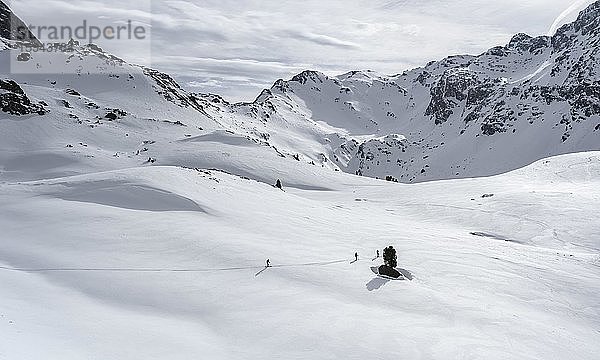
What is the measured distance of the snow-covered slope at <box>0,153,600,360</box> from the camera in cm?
1285

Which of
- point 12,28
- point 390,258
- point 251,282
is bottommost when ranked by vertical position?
point 251,282

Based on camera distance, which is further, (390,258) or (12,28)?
(12,28)

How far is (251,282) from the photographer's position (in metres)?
17.4

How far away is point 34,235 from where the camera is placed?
19984mm

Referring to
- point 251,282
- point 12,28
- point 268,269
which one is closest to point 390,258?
point 268,269

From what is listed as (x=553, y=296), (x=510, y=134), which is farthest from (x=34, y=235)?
(x=510, y=134)

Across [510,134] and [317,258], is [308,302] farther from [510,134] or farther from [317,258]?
[510,134]

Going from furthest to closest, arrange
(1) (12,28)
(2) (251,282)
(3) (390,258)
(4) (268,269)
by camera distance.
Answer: (1) (12,28), (3) (390,258), (4) (268,269), (2) (251,282)

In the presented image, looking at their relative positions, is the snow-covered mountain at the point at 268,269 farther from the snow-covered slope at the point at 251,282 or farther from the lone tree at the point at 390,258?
the lone tree at the point at 390,258

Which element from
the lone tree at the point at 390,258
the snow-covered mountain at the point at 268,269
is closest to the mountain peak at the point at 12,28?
the snow-covered mountain at the point at 268,269

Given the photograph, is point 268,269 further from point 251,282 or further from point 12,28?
point 12,28

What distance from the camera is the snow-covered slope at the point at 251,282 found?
12.8m

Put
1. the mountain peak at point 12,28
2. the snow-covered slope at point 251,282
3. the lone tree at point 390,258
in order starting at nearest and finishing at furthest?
1. the snow-covered slope at point 251,282
2. the lone tree at point 390,258
3. the mountain peak at point 12,28

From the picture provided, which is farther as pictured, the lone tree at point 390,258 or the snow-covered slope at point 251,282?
the lone tree at point 390,258
